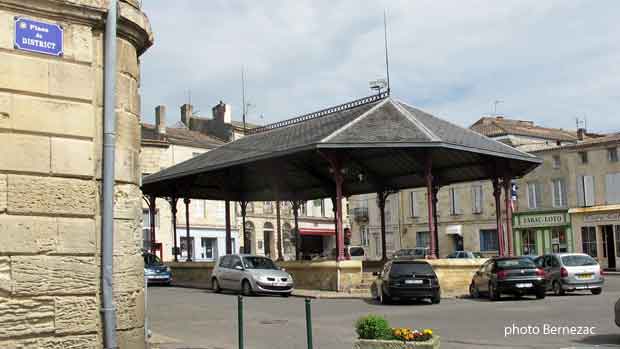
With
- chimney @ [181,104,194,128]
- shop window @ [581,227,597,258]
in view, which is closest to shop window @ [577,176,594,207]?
shop window @ [581,227,597,258]

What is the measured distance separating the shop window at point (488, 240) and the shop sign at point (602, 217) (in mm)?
6484

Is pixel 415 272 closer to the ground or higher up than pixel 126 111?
closer to the ground

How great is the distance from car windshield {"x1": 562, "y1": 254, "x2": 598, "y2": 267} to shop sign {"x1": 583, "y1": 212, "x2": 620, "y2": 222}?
21.5m

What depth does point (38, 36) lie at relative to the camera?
758cm

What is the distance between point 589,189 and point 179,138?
27.0m

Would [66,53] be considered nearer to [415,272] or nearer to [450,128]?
[415,272]

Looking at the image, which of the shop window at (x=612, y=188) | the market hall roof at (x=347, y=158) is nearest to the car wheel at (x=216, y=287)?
the market hall roof at (x=347, y=158)

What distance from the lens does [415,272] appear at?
20172 millimetres

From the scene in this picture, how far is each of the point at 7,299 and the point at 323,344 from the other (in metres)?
6.15

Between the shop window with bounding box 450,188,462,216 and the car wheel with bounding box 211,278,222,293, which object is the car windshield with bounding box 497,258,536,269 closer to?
the car wheel with bounding box 211,278,222,293

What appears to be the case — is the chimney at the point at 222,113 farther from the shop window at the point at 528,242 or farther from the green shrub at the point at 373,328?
the green shrub at the point at 373,328

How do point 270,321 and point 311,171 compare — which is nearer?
point 270,321

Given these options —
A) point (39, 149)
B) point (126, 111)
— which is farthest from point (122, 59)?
point (39, 149)

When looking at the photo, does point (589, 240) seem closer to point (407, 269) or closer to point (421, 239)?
point (421, 239)
